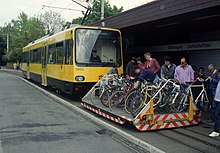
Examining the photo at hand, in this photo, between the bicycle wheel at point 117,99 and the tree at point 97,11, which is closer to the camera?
the bicycle wheel at point 117,99

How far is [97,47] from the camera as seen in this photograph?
37.9ft

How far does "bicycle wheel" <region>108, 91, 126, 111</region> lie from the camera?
8.79 metres

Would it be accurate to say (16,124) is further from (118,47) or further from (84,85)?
(118,47)

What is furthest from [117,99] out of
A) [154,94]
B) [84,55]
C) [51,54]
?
[51,54]

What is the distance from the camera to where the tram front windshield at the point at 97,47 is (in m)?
11.2

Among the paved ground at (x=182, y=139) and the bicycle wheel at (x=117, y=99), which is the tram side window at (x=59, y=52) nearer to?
the bicycle wheel at (x=117, y=99)

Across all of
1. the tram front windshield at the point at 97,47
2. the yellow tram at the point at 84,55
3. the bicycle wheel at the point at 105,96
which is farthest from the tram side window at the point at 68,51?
the bicycle wheel at the point at 105,96

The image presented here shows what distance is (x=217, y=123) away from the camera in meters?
6.51

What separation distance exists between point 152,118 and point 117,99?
6.78ft

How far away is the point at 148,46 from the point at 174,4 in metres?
8.37

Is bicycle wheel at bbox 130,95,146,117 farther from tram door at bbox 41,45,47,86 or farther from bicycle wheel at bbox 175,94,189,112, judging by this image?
tram door at bbox 41,45,47,86

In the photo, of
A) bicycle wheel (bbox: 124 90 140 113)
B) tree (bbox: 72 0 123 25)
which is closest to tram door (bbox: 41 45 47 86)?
bicycle wheel (bbox: 124 90 140 113)

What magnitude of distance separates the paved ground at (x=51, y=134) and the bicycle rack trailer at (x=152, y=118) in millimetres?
599

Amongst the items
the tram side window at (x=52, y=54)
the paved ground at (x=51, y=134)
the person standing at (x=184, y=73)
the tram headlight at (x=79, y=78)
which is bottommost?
the paved ground at (x=51, y=134)
